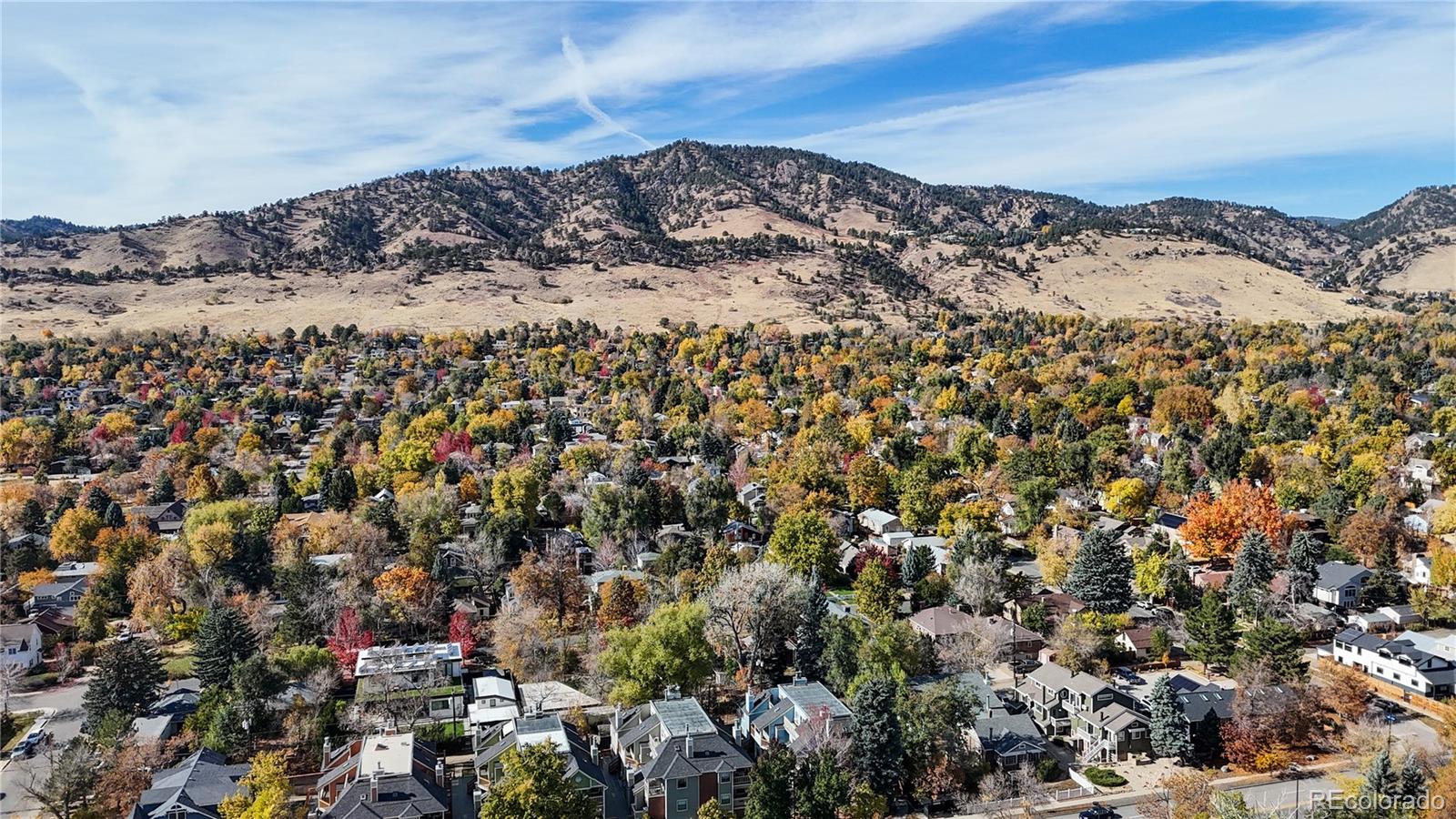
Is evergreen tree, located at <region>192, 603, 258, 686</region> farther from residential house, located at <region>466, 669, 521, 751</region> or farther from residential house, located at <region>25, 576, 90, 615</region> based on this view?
residential house, located at <region>25, 576, 90, 615</region>

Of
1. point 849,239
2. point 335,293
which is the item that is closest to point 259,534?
point 335,293

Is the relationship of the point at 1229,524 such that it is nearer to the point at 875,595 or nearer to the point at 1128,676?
the point at 1128,676

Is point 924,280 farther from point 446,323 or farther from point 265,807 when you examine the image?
point 265,807

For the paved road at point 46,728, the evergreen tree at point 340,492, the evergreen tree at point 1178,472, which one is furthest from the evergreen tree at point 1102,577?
the evergreen tree at point 340,492

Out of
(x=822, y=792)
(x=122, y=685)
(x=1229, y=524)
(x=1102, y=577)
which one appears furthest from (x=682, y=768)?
(x=1229, y=524)

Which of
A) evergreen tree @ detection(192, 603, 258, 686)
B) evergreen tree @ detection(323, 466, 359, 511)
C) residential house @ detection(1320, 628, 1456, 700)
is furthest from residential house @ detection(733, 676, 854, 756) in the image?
evergreen tree @ detection(323, 466, 359, 511)

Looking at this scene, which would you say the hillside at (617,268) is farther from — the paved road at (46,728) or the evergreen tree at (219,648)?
the evergreen tree at (219,648)
